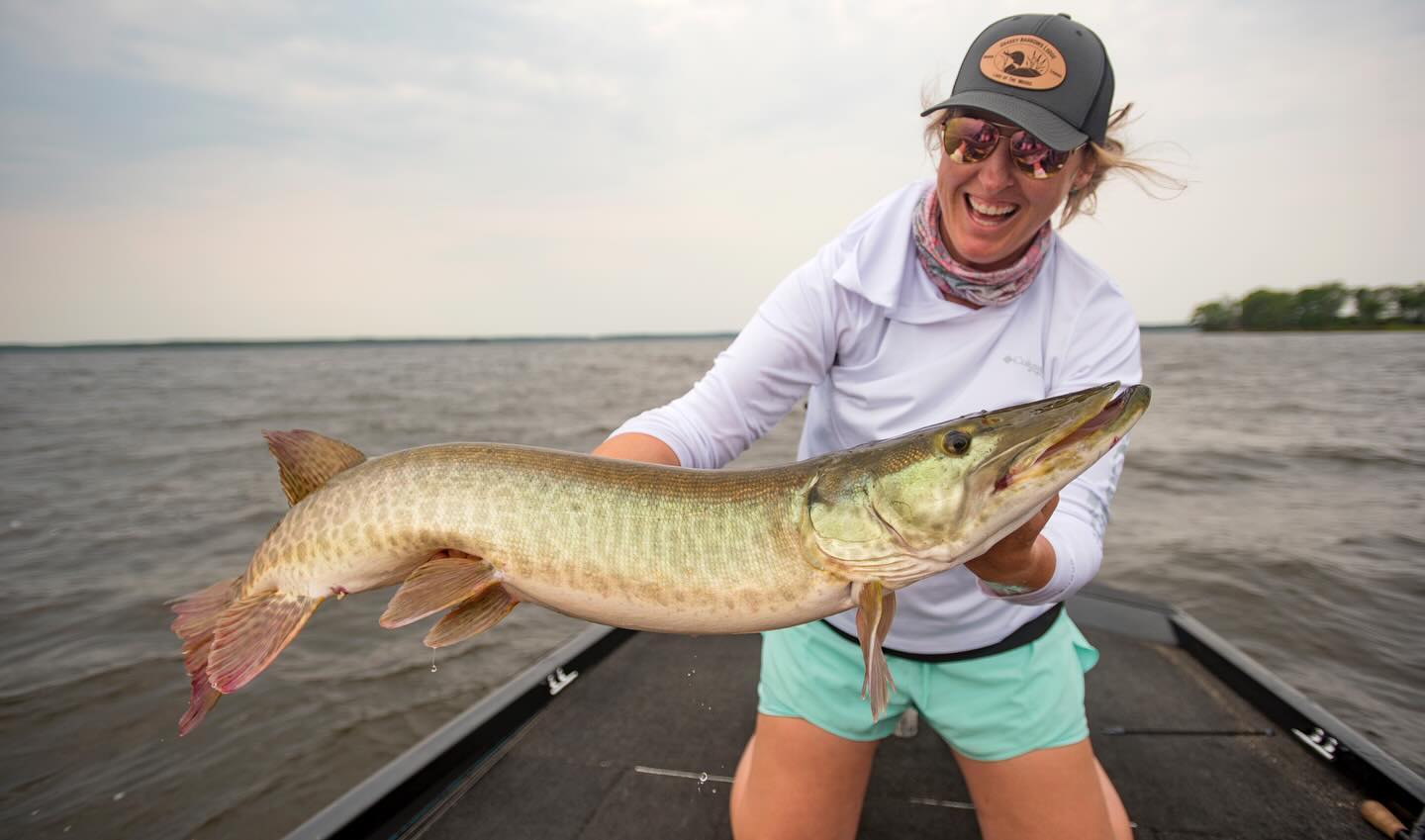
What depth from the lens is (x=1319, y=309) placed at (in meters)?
73.5

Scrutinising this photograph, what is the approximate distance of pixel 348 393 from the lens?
24.8 meters

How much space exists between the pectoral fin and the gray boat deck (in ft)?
3.25

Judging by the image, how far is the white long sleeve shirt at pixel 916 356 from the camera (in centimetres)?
230

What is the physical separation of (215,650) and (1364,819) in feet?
12.7

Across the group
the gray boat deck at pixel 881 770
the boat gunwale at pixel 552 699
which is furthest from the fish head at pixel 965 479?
the boat gunwale at pixel 552 699

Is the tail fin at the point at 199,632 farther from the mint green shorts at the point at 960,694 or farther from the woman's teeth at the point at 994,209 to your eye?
the woman's teeth at the point at 994,209

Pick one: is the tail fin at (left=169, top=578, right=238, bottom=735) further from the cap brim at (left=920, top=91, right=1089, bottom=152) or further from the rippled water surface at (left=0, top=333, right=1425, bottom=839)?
the rippled water surface at (left=0, top=333, right=1425, bottom=839)

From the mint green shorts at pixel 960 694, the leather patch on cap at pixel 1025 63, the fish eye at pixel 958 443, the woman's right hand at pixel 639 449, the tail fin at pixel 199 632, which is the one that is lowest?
the mint green shorts at pixel 960 694

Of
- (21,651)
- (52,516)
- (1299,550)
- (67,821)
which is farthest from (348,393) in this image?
(1299,550)

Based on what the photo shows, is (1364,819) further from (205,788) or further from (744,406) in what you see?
(205,788)

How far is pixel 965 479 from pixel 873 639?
0.40 metres

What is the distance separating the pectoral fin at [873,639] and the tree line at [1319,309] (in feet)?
289

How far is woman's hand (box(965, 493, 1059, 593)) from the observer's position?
1654 mm

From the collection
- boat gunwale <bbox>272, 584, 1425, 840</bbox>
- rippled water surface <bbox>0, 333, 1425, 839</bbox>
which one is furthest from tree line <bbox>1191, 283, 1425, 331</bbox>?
boat gunwale <bbox>272, 584, 1425, 840</bbox>
